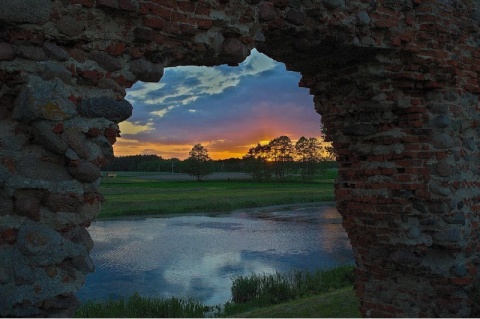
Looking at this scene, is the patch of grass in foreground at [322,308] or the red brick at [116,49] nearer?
the red brick at [116,49]

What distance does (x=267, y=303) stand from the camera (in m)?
8.88

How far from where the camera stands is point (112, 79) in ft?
9.94

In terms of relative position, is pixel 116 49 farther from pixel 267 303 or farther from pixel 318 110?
pixel 267 303

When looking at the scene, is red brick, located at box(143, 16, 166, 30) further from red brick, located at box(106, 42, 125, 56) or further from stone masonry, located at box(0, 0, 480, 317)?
red brick, located at box(106, 42, 125, 56)

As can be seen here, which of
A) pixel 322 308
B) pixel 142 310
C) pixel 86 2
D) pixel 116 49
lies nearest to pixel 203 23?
pixel 116 49

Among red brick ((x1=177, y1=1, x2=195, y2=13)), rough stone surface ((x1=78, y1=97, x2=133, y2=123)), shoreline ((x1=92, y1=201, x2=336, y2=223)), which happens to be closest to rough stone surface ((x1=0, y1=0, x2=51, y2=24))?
rough stone surface ((x1=78, y1=97, x2=133, y2=123))

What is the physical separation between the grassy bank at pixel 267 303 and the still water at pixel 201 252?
0.75 meters

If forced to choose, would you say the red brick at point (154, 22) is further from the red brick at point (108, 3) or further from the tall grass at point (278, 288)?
the tall grass at point (278, 288)

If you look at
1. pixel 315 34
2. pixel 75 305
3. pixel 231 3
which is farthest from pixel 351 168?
pixel 75 305

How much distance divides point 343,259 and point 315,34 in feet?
36.3

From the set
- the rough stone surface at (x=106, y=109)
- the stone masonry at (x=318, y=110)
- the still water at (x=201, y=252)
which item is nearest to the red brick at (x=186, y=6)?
the stone masonry at (x=318, y=110)

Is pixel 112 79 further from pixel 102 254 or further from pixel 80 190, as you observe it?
pixel 102 254

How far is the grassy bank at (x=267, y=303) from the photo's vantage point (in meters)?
6.61

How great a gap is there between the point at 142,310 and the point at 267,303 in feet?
8.00
